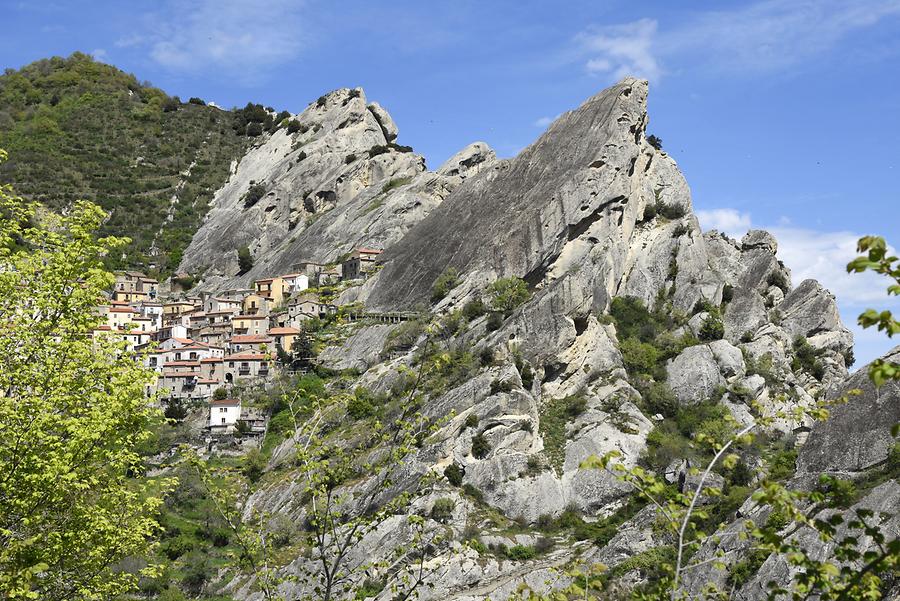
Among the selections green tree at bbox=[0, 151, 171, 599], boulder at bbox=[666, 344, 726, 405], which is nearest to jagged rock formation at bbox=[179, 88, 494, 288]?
boulder at bbox=[666, 344, 726, 405]

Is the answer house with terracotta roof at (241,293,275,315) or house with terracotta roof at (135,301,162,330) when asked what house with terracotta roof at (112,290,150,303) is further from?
house with terracotta roof at (241,293,275,315)

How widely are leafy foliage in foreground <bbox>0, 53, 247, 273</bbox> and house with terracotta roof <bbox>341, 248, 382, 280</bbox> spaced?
36.6 m

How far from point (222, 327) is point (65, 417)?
88395mm

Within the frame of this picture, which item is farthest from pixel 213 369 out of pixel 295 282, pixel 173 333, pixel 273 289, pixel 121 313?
pixel 121 313

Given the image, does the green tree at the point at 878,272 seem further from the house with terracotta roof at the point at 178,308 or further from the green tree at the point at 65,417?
the house with terracotta roof at the point at 178,308

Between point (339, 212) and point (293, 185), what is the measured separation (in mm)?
13881

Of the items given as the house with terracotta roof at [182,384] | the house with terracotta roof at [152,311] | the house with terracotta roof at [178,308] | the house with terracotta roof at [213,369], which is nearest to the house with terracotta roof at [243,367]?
the house with terracotta roof at [213,369]

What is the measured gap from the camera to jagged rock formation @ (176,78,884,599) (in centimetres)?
5953

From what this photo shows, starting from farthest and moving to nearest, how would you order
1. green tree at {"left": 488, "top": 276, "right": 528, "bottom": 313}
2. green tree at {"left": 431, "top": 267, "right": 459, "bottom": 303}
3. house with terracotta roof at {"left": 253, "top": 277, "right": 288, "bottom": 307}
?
house with terracotta roof at {"left": 253, "top": 277, "right": 288, "bottom": 307} < green tree at {"left": 431, "top": 267, "right": 459, "bottom": 303} < green tree at {"left": 488, "top": 276, "right": 528, "bottom": 313}

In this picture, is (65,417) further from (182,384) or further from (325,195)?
(325,195)

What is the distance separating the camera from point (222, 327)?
341 feet

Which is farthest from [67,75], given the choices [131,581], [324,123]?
[131,581]

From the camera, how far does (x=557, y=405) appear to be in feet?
230

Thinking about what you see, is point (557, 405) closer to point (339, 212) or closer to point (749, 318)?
point (749, 318)
